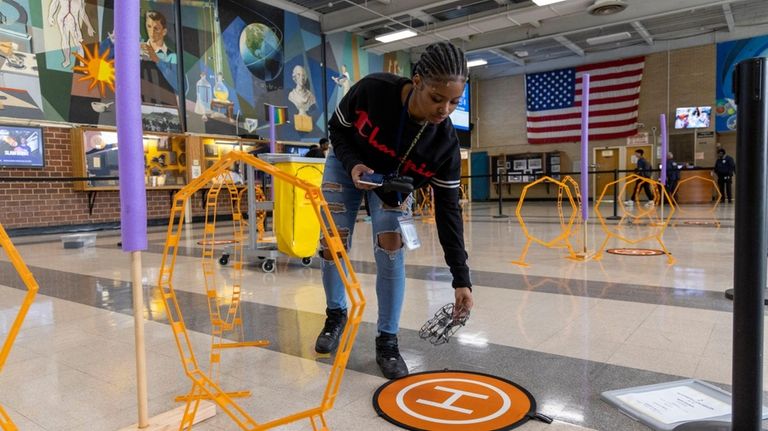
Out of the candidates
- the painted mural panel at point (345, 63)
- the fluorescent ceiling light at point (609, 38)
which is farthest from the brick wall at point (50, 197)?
the fluorescent ceiling light at point (609, 38)

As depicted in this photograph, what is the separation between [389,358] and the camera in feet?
5.76

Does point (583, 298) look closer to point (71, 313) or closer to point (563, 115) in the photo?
point (71, 313)

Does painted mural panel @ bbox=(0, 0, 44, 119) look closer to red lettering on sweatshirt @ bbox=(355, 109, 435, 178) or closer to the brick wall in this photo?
the brick wall

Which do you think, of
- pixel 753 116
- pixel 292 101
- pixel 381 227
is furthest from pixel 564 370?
pixel 292 101

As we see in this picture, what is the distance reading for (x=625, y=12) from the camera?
37.2 feet

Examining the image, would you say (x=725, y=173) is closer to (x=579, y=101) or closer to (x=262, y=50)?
(x=579, y=101)

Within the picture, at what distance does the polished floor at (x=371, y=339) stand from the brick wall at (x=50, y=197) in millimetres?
4278

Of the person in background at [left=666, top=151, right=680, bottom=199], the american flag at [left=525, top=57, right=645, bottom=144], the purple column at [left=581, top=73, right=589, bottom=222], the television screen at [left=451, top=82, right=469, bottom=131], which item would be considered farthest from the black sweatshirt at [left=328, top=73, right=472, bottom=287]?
the american flag at [left=525, top=57, right=645, bottom=144]

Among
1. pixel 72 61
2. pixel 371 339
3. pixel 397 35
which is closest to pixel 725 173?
pixel 397 35

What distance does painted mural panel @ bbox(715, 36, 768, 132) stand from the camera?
43.7 ft

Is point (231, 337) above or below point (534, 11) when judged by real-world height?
below

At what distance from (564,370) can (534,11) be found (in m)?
10.6

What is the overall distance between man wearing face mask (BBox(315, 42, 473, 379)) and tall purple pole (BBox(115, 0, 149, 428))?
0.59 metres

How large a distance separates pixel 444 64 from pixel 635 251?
4.01 m
